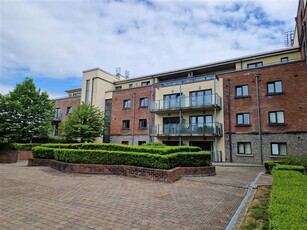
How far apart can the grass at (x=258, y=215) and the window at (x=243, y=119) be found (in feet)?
48.6

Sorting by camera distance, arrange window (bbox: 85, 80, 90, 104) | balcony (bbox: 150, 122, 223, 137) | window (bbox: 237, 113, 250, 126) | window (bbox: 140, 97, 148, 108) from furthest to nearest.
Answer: window (bbox: 85, 80, 90, 104), window (bbox: 140, 97, 148, 108), balcony (bbox: 150, 122, 223, 137), window (bbox: 237, 113, 250, 126)

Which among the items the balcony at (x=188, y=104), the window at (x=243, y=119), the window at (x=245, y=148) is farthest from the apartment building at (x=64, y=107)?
the window at (x=245, y=148)

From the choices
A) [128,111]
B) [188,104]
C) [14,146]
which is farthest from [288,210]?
[128,111]

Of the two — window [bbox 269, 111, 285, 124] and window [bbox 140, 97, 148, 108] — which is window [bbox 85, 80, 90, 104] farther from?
window [bbox 269, 111, 285, 124]

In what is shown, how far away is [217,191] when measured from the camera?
7586mm

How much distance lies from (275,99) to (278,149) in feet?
14.9

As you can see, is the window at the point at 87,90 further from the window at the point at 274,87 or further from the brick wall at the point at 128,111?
the window at the point at 274,87

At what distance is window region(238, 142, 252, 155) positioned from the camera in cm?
1992

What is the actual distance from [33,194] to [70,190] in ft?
3.68

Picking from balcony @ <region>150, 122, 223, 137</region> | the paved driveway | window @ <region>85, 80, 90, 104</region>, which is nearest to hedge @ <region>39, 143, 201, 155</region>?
the paved driveway

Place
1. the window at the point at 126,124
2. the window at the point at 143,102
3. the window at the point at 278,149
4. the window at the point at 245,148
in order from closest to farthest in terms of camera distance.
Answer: the window at the point at 278,149 → the window at the point at 245,148 → the window at the point at 143,102 → the window at the point at 126,124

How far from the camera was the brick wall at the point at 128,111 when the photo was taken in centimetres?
2672

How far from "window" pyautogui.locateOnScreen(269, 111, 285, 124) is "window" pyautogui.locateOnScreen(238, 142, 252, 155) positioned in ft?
9.76

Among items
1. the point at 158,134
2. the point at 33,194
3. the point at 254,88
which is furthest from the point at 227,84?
the point at 33,194
